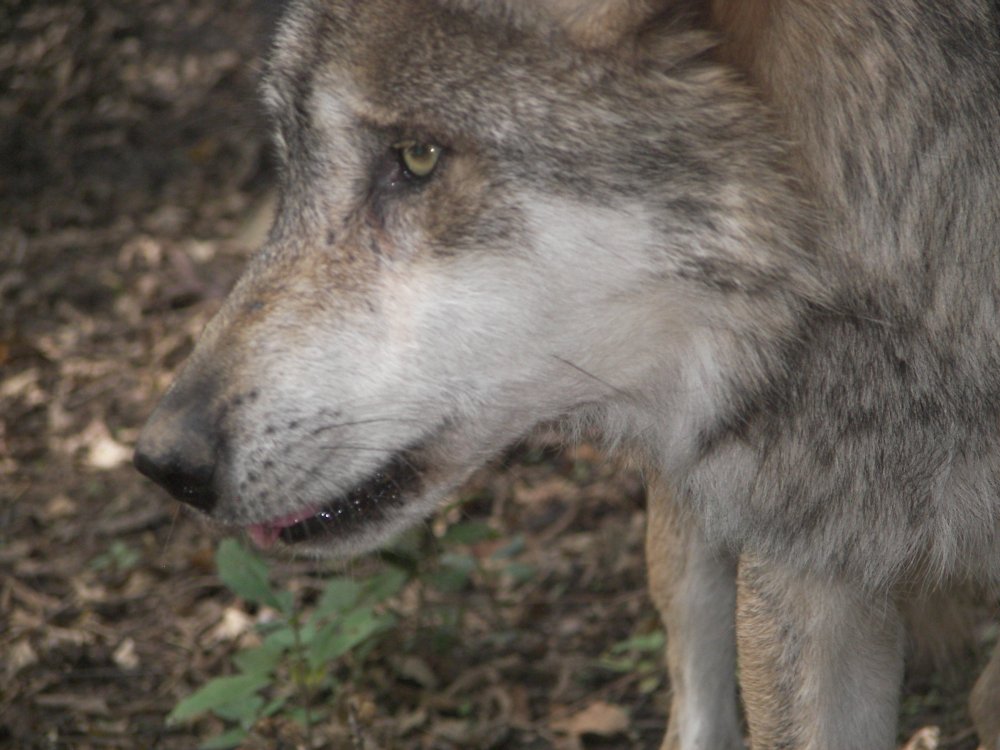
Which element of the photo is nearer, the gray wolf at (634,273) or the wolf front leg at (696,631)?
the gray wolf at (634,273)

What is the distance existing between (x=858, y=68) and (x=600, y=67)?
1.37 feet

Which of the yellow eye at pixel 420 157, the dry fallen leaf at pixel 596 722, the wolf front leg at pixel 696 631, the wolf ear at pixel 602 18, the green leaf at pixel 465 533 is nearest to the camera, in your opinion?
the wolf ear at pixel 602 18

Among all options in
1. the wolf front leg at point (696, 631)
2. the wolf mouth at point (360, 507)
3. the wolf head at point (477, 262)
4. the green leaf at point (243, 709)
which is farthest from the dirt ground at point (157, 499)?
the wolf mouth at point (360, 507)

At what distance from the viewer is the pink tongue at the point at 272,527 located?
2369 millimetres

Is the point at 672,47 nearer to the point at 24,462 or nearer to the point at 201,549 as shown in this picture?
the point at 201,549

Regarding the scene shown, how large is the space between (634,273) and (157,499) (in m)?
2.72

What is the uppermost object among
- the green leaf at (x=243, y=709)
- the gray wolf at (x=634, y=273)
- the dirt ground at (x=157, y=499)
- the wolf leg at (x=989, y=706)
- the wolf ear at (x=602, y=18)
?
the wolf ear at (x=602, y=18)

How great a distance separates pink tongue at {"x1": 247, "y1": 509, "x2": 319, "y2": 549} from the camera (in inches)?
93.3

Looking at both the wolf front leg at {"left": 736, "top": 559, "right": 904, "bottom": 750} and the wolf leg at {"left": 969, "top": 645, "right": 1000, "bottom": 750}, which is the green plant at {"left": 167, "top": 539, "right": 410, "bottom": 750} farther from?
the wolf leg at {"left": 969, "top": 645, "right": 1000, "bottom": 750}

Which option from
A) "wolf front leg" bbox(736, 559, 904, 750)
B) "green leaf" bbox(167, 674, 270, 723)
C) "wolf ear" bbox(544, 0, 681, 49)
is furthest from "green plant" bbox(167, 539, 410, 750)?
"wolf ear" bbox(544, 0, 681, 49)

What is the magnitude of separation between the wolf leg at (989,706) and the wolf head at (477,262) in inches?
38.6

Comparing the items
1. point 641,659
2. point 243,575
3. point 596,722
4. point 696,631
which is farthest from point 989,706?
point 243,575

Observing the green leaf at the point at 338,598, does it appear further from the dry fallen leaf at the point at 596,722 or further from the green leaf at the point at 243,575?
the dry fallen leaf at the point at 596,722

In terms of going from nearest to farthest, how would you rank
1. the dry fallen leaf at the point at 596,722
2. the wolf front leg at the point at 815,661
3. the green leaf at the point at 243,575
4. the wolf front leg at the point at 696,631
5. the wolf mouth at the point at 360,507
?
the wolf mouth at the point at 360,507 → the wolf front leg at the point at 815,661 → the green leaf at the point at 243,575 → the wolf front leg at the point at 696,631 → the dry fallen leaf at the point at 596,722
